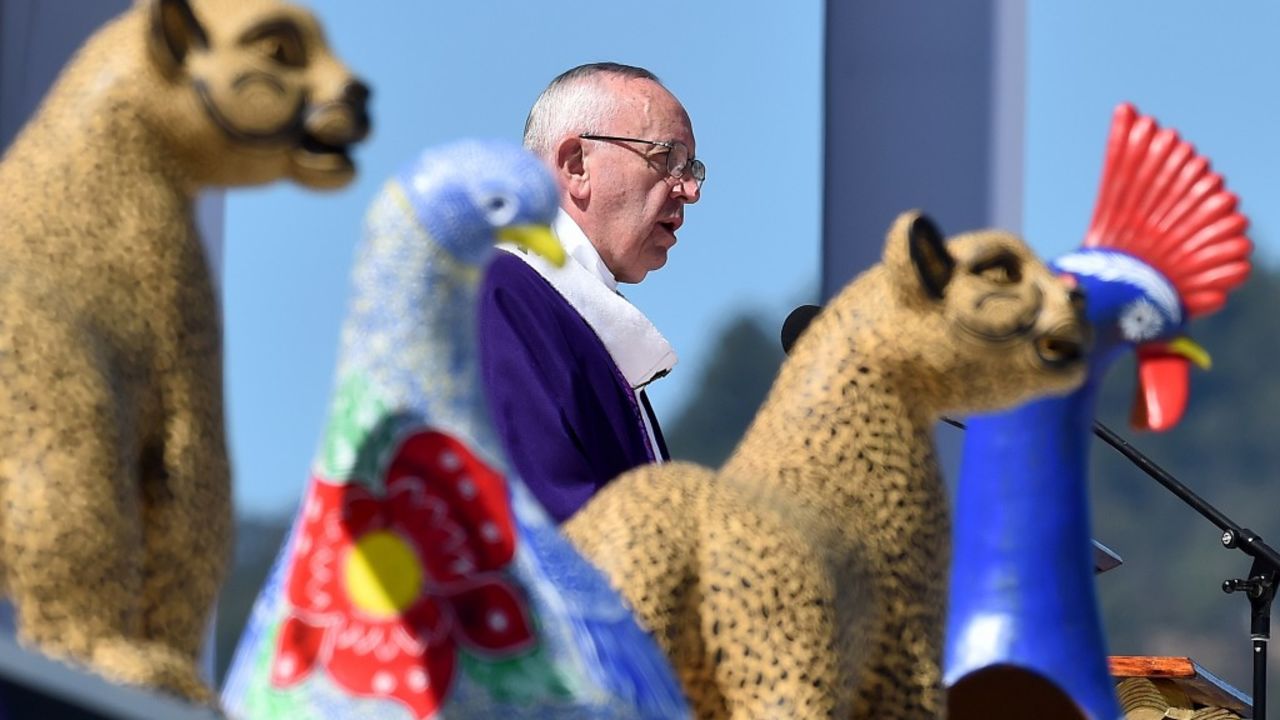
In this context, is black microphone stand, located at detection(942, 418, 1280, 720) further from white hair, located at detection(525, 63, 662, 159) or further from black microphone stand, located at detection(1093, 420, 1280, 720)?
white hair, located at detection(525, 63, 662, 159)

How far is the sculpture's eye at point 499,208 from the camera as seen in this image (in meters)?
1.39

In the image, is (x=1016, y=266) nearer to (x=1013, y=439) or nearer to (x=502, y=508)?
(x=1013, y=439)

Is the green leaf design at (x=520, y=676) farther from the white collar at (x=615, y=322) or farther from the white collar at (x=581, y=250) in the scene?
the white collar at (x=581, y=250)

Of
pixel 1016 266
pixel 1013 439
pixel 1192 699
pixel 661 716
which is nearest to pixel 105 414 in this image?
pixel 661 716

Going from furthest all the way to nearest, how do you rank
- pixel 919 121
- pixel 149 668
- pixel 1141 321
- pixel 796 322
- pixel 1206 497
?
pixel 1206 497 < pixel 919 121 < pixel 796 322 < pixel 1141 321 < pixel 149 668

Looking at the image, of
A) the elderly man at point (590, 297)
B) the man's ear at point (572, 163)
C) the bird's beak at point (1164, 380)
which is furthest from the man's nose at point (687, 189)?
the bird's beak at point (1164, 380)

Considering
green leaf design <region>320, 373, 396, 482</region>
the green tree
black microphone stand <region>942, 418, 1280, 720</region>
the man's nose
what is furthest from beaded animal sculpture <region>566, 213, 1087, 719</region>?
the green tree

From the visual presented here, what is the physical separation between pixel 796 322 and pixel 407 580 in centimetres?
75

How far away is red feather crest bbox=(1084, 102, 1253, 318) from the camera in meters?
1.85

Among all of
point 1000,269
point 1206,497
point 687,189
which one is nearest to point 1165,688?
point 687,189

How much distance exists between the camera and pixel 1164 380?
1.84 meters

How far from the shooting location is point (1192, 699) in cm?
279

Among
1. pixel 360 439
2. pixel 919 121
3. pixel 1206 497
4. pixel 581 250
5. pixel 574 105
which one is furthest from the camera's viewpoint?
pixel 1206 497

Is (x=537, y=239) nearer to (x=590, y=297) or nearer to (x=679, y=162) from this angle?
(x=590, y=297)
